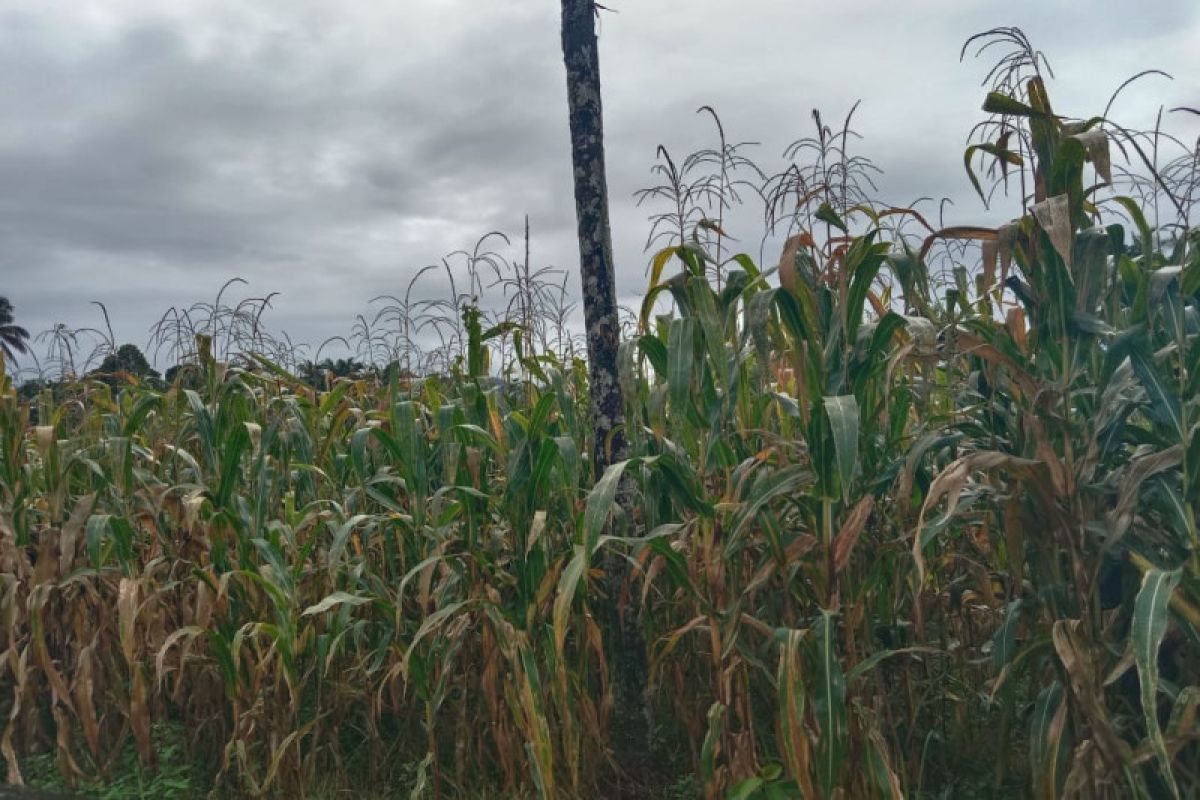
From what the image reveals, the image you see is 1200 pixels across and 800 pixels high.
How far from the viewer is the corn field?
8.74ft

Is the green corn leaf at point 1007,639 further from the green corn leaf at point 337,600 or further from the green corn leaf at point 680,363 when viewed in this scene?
the green corn leaf at point 337,600

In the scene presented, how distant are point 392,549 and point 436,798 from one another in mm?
1070

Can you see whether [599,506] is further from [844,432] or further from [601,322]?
[601,322]

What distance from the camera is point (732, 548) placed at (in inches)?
114

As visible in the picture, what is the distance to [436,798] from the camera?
354 cm

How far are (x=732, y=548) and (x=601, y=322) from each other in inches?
53.9

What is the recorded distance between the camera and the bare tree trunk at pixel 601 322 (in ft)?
12.2

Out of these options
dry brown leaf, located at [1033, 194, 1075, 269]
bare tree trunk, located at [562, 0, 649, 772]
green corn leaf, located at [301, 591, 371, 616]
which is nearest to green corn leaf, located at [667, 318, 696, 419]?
bare tree trunk, located at [562, 0, 649, 772]

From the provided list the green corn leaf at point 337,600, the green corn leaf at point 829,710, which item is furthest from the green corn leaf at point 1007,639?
the green corn leaf at point 337,600

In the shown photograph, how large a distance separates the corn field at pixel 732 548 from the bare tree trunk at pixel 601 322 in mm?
108

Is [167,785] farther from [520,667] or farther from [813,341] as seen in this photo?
[813,341]

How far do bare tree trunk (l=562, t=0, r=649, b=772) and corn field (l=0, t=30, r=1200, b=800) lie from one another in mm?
108

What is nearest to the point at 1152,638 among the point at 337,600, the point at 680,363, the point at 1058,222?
the point at 1058,222

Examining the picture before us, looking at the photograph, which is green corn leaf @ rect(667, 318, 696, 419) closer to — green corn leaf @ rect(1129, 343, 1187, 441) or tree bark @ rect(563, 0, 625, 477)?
tree bark @ rect(563, 0, 625, 477)
